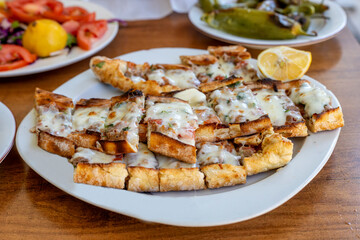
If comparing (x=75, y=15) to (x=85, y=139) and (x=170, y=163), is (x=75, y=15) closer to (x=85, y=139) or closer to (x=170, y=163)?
(x=85, y=139)

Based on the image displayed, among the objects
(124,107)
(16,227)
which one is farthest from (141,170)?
(16,227)

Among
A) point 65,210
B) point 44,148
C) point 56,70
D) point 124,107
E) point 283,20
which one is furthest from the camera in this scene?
point 283,20

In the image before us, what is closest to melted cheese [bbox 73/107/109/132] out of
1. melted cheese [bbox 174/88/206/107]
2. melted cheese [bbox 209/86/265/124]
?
melted cheese [bbox 174/88/206/107]

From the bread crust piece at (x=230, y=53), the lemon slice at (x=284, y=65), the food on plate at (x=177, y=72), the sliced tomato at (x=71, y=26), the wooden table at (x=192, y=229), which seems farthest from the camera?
the sliced tomato at (x=71, y=26)

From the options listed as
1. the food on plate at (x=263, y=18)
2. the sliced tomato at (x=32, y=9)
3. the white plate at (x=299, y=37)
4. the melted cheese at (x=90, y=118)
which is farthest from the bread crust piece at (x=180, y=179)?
the sliced tomato at (x=32, y=9)

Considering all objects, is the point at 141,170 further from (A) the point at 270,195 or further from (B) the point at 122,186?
(A) the point at 270,195

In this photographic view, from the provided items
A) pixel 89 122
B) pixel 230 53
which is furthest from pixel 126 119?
pixel 230 53

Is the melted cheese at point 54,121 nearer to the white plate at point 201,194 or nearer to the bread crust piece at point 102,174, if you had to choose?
the white plate at point 201,194
